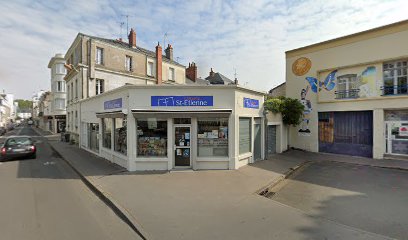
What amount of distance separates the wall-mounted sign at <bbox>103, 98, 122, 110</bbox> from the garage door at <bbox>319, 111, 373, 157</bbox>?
11.8 meters

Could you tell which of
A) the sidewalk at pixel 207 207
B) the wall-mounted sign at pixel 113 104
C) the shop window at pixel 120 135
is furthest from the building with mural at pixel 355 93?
the wall-mounted sign at pixel 113 104

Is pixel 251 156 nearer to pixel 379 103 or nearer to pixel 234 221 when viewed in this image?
pixel 234 221

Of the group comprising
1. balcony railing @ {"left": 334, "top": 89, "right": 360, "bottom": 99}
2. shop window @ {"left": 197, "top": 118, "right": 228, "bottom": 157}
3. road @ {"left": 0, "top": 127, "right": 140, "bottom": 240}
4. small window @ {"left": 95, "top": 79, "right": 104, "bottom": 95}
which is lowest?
road @ {"left": 0, "top": 127, "right": 140, "bottom": 240}

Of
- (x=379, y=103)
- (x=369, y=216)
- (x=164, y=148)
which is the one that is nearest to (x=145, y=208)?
(x=164, y=148)

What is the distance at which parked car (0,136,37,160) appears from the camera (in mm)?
10922

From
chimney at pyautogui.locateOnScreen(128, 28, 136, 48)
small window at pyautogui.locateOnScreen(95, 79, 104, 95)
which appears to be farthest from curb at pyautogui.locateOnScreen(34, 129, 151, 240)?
chimney at pyautogui.locateOnScreen(128, 28, 136, 48)

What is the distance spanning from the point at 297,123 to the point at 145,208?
37.8ft

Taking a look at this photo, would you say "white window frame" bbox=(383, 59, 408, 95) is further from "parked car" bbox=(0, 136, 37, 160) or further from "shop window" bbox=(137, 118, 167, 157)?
"parked car" bbox=(0, 136, 37, 160)

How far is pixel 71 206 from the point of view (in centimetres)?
518

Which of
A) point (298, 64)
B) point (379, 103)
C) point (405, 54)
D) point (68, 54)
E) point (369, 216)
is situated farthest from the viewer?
point (68, 54)

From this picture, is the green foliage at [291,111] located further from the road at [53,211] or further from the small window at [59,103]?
the small window at [59,103]

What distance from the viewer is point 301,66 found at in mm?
14445

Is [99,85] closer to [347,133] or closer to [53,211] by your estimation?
[53,211]

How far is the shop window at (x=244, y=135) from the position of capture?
30.4 feet
